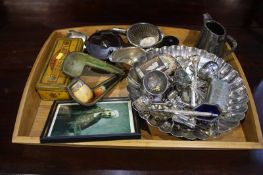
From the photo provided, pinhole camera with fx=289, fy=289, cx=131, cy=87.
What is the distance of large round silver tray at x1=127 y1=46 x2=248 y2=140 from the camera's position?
68cm


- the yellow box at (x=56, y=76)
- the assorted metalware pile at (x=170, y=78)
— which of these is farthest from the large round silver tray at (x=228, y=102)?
the yellow box at (x=56, y=76)

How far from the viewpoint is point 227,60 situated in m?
0.87

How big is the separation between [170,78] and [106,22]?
473 mm

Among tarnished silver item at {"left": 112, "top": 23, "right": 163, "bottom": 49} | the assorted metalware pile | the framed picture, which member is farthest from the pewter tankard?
the framed picture

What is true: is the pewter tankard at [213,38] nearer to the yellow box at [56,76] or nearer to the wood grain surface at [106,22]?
the wood grain surface at [106,22]

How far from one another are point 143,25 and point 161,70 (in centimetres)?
22

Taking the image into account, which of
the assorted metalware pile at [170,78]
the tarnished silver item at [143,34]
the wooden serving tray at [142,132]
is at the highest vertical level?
the tarnished silver item at [143,34]

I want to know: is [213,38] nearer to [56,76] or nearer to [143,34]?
[143,34]

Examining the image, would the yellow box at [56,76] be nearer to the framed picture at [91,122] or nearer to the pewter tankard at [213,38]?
the framed picture at [91,122]

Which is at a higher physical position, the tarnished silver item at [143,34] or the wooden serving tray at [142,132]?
the tarnished silver item at [143,34]

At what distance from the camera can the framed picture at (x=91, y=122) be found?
67cm

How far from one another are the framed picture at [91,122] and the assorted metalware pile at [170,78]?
27 millimetres

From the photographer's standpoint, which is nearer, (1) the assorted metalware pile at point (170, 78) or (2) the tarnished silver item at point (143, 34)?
(1) the assorted metalware pile at point (170, 78)

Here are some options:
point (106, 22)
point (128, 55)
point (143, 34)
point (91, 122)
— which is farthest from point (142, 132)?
point (106, 22)
